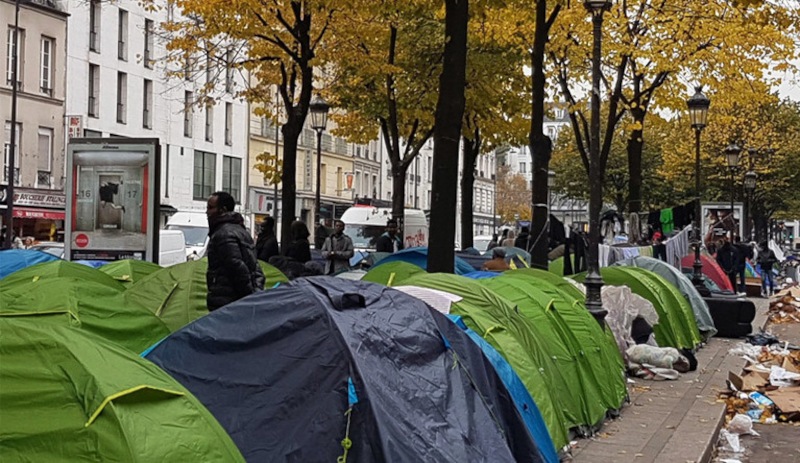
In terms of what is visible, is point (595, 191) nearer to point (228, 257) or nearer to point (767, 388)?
point (767, 388)

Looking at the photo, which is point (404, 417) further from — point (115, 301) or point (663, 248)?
point (663, 248)

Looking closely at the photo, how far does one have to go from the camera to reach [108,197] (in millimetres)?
17938

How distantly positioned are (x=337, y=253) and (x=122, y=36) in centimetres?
3134

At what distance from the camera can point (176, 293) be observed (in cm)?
1198

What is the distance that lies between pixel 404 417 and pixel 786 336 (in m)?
18.2

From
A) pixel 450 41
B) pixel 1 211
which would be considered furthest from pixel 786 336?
pixel 1 211

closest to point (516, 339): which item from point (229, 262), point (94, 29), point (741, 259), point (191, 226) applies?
point (229, 262)

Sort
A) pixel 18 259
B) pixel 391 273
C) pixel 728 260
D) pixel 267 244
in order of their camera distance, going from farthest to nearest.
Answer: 1. pixel 728 260
2. pixel 267 244
3. pixel 18 259
4. pixel 391 273

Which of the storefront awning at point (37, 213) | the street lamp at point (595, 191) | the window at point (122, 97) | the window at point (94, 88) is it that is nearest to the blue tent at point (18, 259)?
the street lamp at point (595, 191)

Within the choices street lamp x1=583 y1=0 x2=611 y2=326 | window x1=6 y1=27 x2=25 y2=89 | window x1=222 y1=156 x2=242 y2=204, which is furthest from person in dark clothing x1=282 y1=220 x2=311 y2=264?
window x1=222 y1=156 x2=242 y2=204

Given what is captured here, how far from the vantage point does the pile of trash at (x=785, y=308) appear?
90.1 ft

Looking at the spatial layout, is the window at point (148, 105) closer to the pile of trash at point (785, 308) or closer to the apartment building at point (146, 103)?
the apartment building at point (146, 103)

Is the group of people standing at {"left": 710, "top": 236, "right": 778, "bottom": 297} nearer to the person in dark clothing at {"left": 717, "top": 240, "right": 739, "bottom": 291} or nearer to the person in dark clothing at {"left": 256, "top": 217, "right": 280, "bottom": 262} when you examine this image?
the person in dark clothing at {"left": 717, "top": 240, "right": 739, "bottom": 291}

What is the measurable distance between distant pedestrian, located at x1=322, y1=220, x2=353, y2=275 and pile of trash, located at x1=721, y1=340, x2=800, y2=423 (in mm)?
7010
